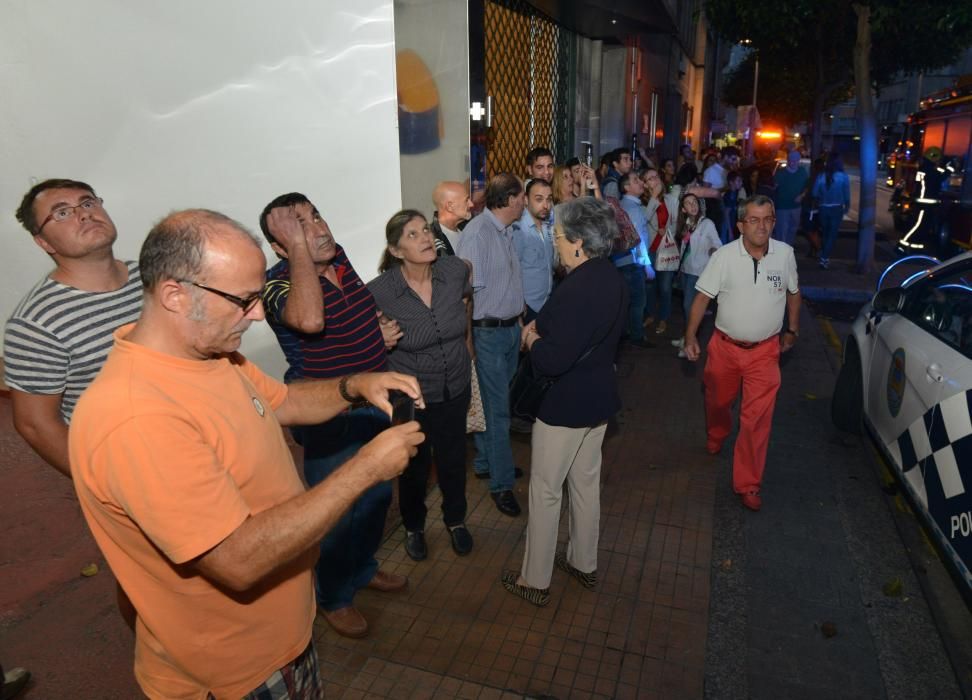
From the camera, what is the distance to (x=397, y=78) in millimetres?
5613

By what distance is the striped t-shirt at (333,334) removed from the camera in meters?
3.02

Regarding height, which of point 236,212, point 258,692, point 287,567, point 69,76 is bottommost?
point 258,692

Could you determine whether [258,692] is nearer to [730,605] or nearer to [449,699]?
[449,699]

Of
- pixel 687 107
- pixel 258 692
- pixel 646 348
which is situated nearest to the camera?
pixel 258 692

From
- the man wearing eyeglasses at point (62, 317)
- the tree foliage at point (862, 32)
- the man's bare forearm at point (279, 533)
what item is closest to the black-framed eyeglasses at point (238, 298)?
the man's bare forearm at point (279, 533)

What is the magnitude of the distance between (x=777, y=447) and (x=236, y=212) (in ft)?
14.6

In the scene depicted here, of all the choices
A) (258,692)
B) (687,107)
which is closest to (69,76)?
(258,692)

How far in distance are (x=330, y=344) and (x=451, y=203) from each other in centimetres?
201

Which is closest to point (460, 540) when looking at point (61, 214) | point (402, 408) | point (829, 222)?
point (402, 408)

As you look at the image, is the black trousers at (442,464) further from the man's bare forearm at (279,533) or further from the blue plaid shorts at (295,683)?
the man's bare forearm at (279,533)

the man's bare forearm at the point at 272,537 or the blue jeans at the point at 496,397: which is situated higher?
the man's bare forearm at the point at 272,537

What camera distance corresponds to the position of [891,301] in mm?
4547

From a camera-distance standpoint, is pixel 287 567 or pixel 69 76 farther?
pixel 69 76

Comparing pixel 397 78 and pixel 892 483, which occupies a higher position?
pixel 397 78
